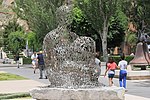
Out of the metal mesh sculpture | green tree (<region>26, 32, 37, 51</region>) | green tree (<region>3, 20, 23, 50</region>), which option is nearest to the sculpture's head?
the metal mesh sculpture

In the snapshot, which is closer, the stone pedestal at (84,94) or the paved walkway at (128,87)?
the stone pedestal at (84,94)

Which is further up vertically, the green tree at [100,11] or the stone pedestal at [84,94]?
the green tree at [100,11]

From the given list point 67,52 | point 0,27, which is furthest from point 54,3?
point 67,52

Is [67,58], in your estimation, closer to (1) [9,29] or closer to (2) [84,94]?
(2) [84,94]

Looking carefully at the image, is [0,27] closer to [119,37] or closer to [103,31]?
[119,37]

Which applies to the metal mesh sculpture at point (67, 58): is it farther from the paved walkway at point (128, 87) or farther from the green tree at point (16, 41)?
the green tree at point (16, 41)

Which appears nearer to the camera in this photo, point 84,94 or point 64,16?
point 84,94

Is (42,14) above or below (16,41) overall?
above

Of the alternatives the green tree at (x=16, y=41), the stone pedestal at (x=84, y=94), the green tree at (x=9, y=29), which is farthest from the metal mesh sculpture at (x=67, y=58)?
the green tree at (x=9, y=29)

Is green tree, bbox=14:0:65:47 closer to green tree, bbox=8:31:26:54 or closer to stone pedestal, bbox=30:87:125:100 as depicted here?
green tree, bbox=8:31:26:54

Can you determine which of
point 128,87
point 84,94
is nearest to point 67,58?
point 84,94

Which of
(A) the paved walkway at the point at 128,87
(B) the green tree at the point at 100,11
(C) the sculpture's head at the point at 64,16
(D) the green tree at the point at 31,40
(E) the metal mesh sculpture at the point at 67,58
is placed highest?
(B) the green tree at the point at 100,11

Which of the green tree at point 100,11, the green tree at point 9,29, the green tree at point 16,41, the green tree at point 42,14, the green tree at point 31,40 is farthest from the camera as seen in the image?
the green tree at point 9,29

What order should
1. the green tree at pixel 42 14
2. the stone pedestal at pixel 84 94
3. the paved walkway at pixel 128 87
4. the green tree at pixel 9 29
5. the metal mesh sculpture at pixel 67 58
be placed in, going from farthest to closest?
1. the green tree at pixel 9 29
2. the green tree at pixel 42 14
3. the paved walkway at pixel 128 87
4. the metal mesh sculpture at pixel 67 58
5. the stone pedestal at pixel 84 94
